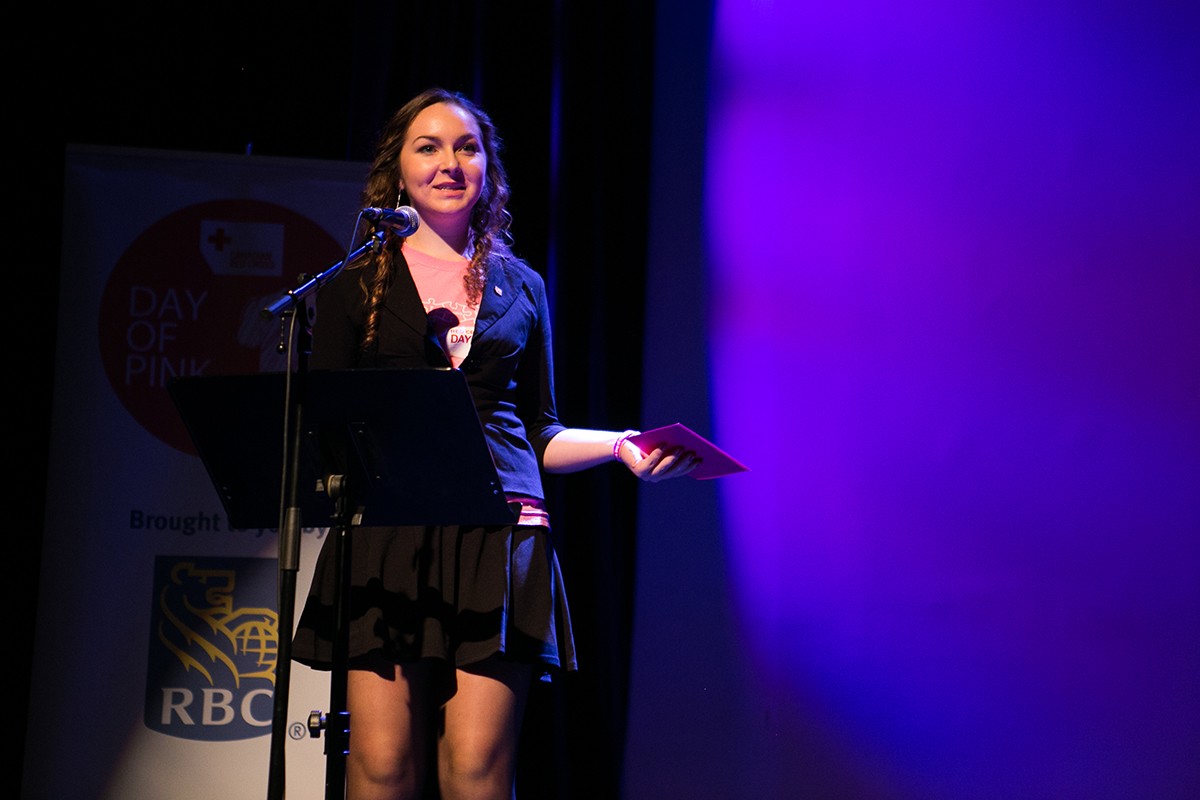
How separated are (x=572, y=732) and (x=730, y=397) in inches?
42.9

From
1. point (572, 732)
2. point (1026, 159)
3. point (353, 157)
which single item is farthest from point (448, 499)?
point (1026, 159)

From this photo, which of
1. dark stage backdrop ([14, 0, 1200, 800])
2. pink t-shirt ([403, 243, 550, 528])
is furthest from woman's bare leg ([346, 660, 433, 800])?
dark stage backdrop ([14, 0, 1200, 800])

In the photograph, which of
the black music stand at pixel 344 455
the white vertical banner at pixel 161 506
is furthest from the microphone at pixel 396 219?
the white vertical banner at pixel 161 506

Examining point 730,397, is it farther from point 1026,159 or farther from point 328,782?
point 328,782

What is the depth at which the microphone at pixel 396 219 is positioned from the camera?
6.21 ft

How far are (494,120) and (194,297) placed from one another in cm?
103

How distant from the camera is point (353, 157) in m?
3.59

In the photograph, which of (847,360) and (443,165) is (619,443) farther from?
(847,360)

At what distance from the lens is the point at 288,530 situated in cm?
176

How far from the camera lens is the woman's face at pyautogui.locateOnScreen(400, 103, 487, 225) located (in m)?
2.23

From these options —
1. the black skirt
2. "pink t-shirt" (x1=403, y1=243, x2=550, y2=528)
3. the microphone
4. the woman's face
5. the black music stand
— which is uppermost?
the woman's face

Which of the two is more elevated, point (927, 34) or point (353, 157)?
point (927, 34)

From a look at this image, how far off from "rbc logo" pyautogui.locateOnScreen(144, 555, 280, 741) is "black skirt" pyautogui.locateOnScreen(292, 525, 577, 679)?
116 cm

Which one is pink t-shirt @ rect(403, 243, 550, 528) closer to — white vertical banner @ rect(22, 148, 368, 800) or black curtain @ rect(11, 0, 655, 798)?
white vertical banner @ rect(22, 148, 368, 800)
